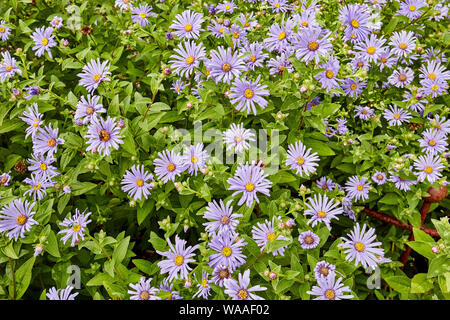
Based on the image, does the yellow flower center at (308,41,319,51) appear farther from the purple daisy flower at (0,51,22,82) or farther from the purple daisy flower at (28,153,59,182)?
the purple daisy flower at (0,51,22,82)

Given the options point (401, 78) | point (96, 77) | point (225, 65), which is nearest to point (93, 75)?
point (96, 77)

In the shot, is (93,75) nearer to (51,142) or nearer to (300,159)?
(51,142)

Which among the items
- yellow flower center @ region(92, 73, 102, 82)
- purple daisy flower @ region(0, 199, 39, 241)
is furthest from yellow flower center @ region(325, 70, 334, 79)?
purple daisy flower @ region(0, 199, 39, 241)

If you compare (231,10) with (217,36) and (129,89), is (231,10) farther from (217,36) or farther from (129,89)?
(129,89)

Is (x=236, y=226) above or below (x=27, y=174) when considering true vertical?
below

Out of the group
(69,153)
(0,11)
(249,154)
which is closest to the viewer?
(249,154)

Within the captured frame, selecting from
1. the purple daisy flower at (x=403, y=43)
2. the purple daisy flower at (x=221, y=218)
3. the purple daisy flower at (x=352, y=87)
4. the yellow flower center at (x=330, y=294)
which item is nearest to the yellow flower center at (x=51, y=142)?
the purple daisy flower at (x=221, y=218)
